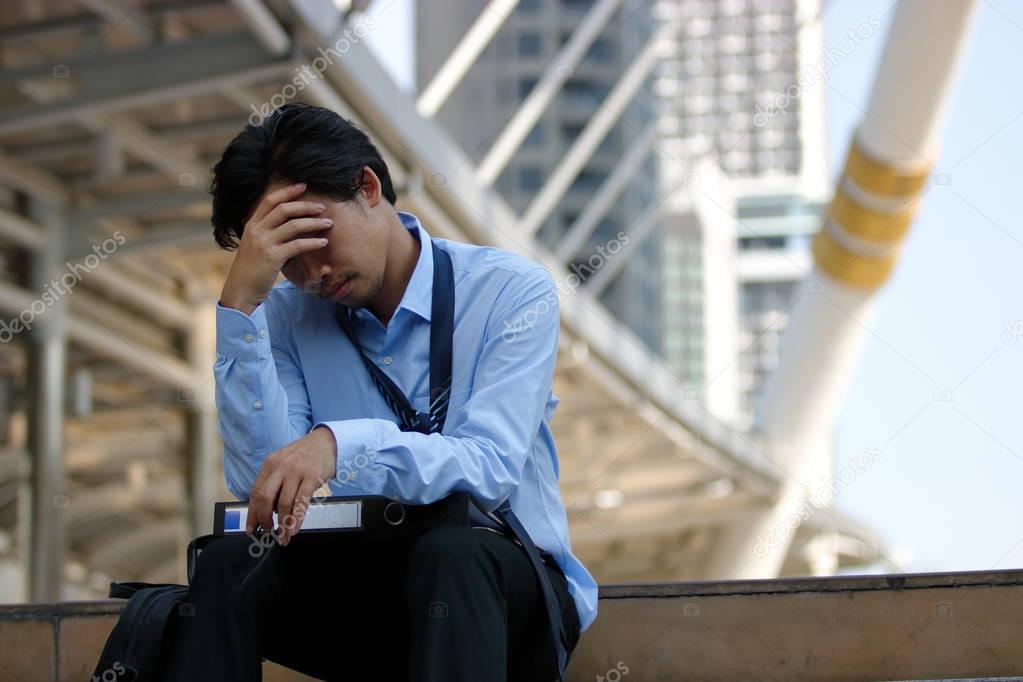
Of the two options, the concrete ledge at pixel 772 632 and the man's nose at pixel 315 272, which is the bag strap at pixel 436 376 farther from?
the concrete ledge at pixel 772 632

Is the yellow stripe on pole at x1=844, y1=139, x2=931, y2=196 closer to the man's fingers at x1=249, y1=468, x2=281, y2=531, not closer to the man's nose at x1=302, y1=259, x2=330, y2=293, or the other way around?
the man's nose at x1=302, y1=259, x2=330, y2=293

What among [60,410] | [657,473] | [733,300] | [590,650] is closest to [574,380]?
[60,410]

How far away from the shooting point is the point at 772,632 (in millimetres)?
3133

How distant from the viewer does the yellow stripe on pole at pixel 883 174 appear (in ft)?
39.4

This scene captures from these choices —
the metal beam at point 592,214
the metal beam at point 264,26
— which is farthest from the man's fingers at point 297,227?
the metal beam at point 592,214

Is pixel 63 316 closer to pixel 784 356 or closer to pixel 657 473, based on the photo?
pixel 784 356

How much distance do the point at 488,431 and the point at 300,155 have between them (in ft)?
1.67

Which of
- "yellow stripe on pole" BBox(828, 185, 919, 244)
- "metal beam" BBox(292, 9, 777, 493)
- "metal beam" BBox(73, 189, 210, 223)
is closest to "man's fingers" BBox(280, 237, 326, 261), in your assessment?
"metal beam" BBox(292, 9, 777, 493)

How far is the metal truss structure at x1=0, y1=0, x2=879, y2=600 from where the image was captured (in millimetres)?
8625

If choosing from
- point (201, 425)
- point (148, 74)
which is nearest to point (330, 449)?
point (148, 74)

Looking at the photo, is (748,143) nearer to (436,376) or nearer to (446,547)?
(436,376)

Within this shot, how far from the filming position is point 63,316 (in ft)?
41.6

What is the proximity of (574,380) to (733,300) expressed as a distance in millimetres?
89819

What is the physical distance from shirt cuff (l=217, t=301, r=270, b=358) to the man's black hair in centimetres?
19
